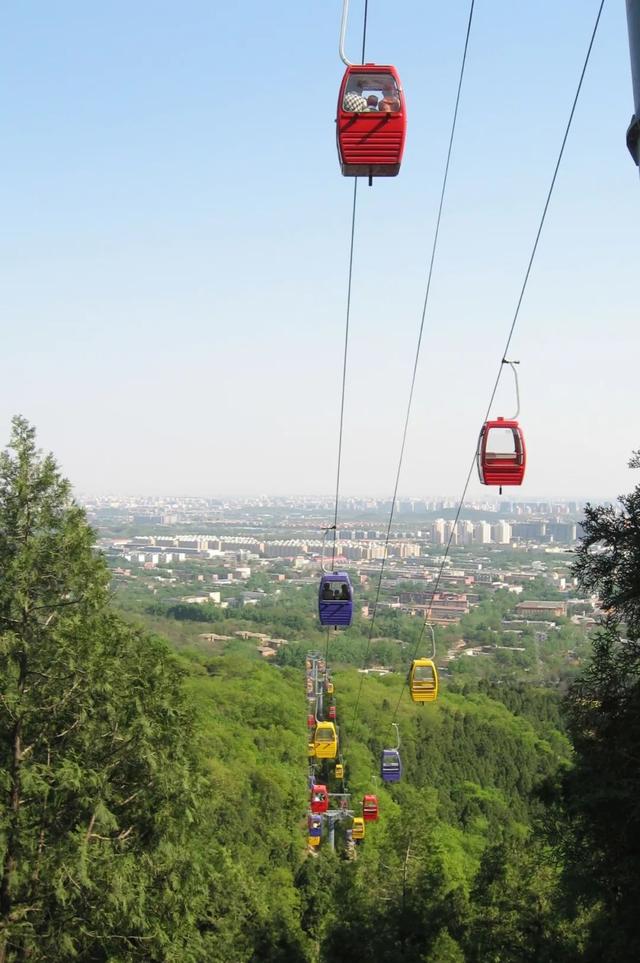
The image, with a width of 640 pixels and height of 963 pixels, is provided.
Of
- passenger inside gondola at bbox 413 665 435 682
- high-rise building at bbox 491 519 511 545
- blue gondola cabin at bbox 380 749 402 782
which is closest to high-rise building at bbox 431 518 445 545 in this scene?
high-rise building at bbox 491 519 511 545

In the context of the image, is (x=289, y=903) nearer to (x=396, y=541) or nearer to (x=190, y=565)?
(x=190, y=565)

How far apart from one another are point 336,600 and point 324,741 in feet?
30.7

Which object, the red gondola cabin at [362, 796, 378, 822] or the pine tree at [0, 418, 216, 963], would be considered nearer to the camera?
the pine tree at [0, 418, 216, 963]

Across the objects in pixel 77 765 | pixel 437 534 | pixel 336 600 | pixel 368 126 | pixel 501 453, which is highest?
pixel 368 126

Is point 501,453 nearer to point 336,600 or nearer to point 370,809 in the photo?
point 336,600

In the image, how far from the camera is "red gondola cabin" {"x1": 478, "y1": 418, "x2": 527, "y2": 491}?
11594mm

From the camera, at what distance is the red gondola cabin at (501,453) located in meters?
11.6

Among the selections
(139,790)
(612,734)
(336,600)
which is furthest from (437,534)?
(612,734)

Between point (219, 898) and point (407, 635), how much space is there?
77.5 m

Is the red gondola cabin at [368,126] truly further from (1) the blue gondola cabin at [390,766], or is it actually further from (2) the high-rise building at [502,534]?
(2) the high-rise building at [502,534]

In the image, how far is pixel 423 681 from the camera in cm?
1739

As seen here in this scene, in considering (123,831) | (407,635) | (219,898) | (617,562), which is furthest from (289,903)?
(407,635)

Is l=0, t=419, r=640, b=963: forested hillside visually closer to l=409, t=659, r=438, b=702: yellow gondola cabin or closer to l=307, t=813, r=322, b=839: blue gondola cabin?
l=409, t=659, r=438, b=702: yellow gondola cabin

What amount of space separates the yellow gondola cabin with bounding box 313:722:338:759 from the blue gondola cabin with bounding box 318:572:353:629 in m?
8.73
